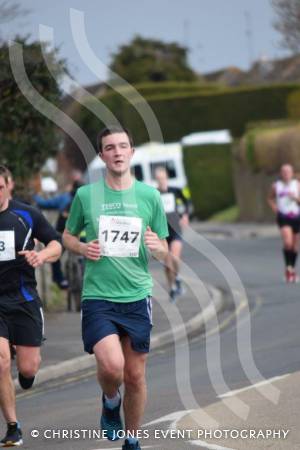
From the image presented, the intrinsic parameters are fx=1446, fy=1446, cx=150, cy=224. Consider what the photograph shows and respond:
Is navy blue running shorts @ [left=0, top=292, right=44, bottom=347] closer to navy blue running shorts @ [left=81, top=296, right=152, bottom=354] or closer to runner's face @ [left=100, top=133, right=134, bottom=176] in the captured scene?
navy blue running shorts @ [left=81, top=296, right=152, bottom=354]

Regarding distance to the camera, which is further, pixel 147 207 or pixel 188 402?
pixel 188 402

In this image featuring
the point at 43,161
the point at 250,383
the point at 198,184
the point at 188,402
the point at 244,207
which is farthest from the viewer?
the point at 198,184

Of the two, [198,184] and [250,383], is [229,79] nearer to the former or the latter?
[198,184]

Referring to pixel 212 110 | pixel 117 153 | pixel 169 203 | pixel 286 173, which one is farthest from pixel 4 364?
pixel 212 110

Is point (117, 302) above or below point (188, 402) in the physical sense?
above

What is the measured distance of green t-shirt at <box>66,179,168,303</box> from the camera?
881 centimetres

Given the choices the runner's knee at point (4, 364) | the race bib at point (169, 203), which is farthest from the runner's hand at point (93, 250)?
the race bib at point (169, 203)

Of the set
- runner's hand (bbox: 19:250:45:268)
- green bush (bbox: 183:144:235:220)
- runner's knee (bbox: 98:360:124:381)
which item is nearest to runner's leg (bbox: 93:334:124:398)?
runner's knee (bbox: 98:360:124:381)

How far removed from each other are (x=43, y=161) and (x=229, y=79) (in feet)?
266

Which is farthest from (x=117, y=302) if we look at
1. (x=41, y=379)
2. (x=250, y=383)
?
(x=41, y=379)

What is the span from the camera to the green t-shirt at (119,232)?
8.81 metres

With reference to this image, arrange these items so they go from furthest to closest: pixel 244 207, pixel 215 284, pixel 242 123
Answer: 1. pixel 242 123
2. pixel 244 207
3. pixel 215 284

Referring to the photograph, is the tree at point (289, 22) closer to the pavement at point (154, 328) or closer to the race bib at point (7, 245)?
the pavement at point (154, 328)

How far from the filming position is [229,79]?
10038cm
